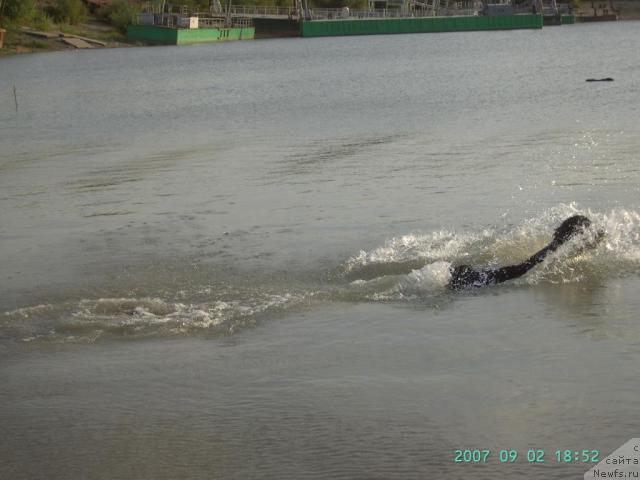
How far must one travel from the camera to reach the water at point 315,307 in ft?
26.9

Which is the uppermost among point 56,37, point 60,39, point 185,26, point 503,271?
point 185,26

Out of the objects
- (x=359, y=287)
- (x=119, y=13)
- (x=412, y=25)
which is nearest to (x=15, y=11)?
(x=119, y=13)

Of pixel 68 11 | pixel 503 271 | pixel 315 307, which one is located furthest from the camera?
pixel 68 11

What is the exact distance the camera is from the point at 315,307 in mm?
11742

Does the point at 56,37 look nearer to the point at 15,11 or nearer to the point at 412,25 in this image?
the point at 15,11

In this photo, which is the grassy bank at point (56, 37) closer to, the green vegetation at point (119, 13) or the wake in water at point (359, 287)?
the green vegetation at point (119, 13)

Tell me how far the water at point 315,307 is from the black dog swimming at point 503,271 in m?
0.17

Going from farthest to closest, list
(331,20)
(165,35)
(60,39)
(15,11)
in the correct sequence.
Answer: (331,20) < (165,35) < (60,39) < (15,11)

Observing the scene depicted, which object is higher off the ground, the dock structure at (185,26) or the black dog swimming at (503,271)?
the dock structure at (185,26)

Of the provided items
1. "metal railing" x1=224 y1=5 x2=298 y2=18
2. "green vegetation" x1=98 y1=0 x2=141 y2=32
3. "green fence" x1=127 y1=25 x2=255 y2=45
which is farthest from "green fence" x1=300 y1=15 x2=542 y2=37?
"green vegetation" x1=98 y1=0 x2=141 y2=32

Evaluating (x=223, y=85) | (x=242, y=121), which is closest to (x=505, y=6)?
(x=223, y=85)

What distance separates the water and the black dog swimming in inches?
6.6

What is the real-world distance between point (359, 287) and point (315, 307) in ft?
2.76

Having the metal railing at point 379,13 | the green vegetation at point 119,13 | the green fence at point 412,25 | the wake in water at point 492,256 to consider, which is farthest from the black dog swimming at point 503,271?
the metal railing at point 379,13
